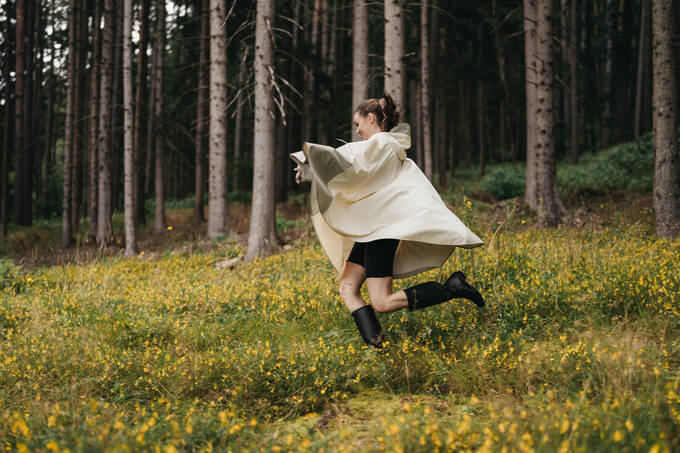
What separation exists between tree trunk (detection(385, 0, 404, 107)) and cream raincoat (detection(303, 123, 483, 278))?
4402 millimetres

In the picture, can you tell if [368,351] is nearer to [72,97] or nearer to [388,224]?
[388,224]

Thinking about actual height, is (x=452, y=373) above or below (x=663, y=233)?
below

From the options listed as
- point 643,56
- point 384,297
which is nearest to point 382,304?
point 384,297

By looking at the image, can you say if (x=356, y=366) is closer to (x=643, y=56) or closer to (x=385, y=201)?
(x=385, y=201)

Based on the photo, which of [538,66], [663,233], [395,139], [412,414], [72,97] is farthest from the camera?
[72,97]

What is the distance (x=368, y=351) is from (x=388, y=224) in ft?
3.44

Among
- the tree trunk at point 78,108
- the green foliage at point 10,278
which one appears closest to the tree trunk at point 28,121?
the tree trunk at point 78,108

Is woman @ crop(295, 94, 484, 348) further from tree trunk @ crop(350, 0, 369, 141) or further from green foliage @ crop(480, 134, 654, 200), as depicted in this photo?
green foliage @ crop(480, 134, 654, 200)

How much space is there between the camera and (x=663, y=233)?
820cm

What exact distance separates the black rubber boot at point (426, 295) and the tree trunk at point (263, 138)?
5.59 meters

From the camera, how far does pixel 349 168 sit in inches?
161

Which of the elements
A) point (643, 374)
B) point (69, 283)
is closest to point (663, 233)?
point (643, 374)

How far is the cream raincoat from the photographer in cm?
402

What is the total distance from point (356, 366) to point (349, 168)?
5.22ft
